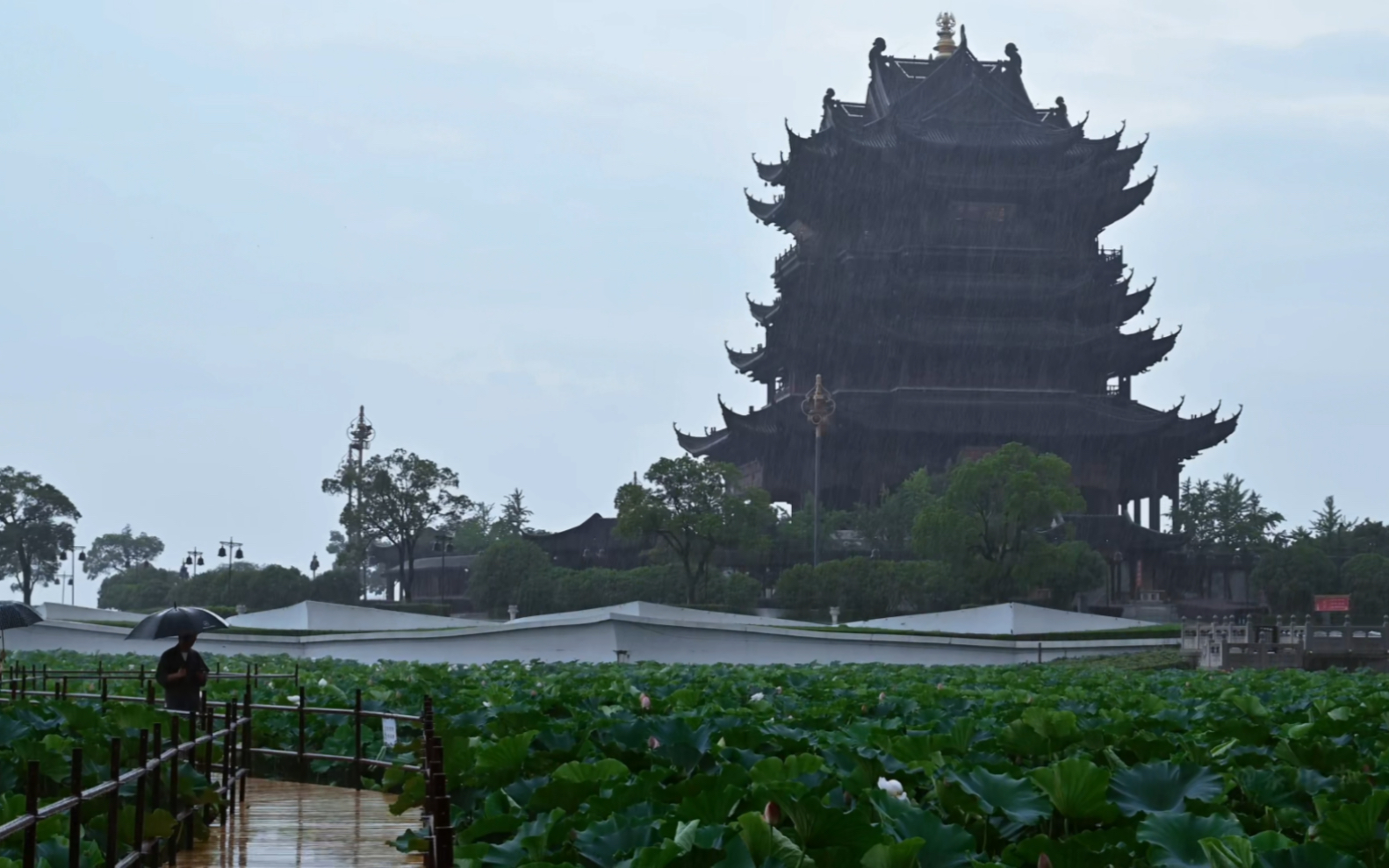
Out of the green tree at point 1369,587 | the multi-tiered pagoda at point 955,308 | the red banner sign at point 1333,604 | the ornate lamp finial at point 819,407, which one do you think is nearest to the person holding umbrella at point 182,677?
the ornate lamp finial at point 819,407

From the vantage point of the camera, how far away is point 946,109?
73.4m

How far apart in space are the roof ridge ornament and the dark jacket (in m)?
66.5

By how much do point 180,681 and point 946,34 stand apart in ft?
223

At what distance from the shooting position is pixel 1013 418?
226 ft

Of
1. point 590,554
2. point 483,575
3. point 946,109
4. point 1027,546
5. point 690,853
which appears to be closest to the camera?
point 690,853

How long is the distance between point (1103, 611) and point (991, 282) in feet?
57.5

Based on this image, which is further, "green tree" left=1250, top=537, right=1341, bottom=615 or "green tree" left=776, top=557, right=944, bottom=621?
"green tree" left=1250, top=537, right=1341, bottom=615

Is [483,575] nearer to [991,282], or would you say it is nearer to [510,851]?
[991,282]

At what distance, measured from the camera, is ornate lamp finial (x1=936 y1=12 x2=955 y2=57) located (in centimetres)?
7744

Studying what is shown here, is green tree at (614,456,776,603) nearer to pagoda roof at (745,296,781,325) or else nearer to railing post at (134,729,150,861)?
pagoda roof at (745,296,781,325)

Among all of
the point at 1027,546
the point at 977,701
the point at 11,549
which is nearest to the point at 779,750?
the point at 977,701

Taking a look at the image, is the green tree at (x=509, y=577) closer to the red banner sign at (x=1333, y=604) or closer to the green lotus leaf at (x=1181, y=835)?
the red banner sign at (x=1333, y=604)

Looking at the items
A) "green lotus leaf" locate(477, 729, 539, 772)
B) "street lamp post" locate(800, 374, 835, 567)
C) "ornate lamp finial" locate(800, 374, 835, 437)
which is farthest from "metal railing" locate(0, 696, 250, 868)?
"ornate lamp finial" locate(800, 374, 835, 437)

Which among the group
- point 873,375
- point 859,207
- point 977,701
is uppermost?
point 859,207
